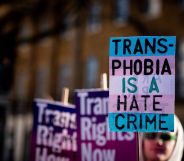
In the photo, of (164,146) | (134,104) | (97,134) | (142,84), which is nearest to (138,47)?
(142,84)

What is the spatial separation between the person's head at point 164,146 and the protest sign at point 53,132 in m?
0.94

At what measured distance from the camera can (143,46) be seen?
15.7ft

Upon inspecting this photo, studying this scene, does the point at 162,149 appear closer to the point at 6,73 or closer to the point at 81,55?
the point at 6,73

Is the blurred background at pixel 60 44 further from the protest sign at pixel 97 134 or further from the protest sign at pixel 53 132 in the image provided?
the protest sign at pixel 97 134

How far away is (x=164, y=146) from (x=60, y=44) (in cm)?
1969

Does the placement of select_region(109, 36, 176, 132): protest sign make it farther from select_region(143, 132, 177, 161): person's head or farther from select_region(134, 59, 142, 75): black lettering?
select_region(143, 132, 177, 161): person's head

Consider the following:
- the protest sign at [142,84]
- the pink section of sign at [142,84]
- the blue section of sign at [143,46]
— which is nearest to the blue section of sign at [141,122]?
the protest sign at [142,84]

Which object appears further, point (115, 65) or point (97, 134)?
point (97, 134)

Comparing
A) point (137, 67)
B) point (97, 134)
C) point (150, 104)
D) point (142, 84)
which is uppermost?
point (137, 67)

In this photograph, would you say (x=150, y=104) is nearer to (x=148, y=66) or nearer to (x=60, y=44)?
(x=148, y=66)

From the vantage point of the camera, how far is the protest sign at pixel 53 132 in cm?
618

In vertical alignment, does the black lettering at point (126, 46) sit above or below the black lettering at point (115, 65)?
above

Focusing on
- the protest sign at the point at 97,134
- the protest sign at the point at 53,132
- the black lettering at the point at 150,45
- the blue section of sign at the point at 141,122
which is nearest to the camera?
the blue section of sign at the point at 141,122

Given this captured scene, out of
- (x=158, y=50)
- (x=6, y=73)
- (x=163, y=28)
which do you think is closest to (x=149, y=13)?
(x=163, y=28)
